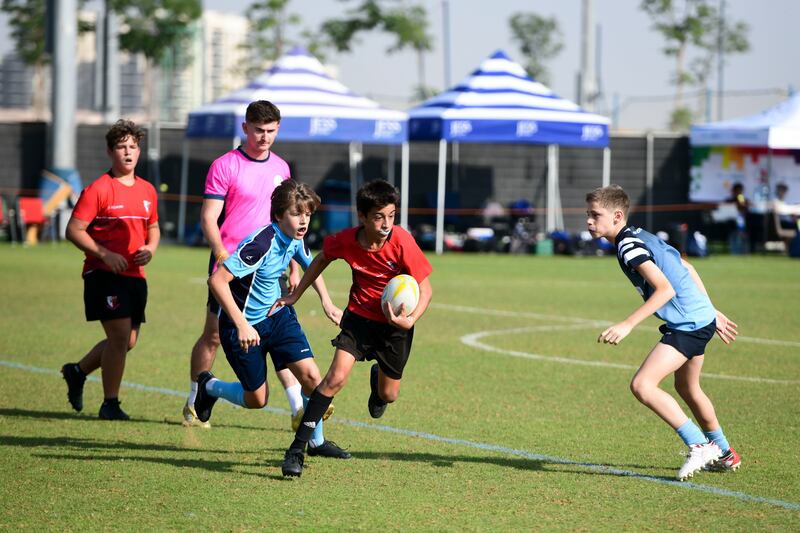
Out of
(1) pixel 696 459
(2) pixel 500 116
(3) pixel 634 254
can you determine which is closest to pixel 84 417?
(3) pixel 634 254

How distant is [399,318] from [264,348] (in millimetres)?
1018

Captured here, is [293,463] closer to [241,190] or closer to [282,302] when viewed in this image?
A: [282,302]

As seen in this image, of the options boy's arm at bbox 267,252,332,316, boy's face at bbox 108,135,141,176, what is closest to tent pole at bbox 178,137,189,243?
boy's face at bbox 108,135,141,176

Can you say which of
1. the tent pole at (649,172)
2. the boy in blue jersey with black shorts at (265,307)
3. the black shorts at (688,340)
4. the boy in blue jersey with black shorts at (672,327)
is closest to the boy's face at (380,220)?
the boy in blue jersey with black shorts at (265,307)

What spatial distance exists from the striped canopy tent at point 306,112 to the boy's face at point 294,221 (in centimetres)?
1961

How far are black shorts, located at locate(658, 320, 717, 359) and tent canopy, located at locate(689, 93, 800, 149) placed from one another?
74.9 feet

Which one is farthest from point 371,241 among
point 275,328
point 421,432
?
point 421,432

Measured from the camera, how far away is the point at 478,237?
28484mm

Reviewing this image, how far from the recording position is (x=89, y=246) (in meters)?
8.45

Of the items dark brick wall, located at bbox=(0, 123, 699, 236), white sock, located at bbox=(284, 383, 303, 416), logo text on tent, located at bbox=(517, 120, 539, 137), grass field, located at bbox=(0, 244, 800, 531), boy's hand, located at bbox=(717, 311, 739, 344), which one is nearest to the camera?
grass field, located at bbox=(0, 244, 800, 531)

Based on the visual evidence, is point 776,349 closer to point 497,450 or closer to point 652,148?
point 497,450

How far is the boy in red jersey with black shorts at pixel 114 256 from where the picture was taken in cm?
854

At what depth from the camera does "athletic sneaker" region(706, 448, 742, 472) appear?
23.1 ft

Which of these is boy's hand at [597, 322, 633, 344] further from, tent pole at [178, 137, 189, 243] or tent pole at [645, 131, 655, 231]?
tent pole at [645, 131, 655, 231]
